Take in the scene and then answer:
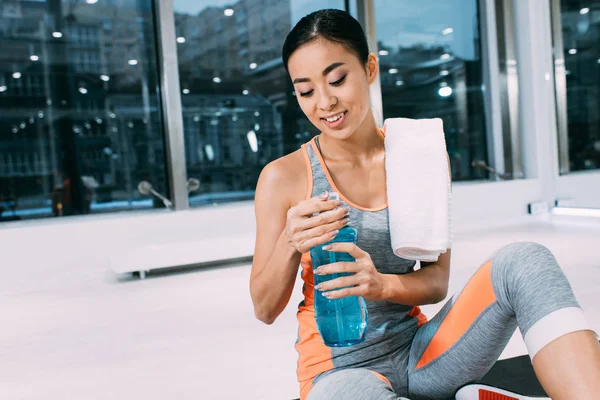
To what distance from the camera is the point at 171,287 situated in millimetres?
3562

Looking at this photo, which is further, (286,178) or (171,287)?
(171,287)

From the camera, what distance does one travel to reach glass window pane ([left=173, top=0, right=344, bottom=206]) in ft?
15.1

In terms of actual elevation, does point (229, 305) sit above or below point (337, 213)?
below

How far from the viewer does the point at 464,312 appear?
111 cm

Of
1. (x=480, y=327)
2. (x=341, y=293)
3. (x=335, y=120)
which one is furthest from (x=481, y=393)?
(x=335, y=120)

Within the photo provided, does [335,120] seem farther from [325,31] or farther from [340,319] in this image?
[340,319]

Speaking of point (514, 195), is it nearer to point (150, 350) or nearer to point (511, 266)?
point (150, 350)

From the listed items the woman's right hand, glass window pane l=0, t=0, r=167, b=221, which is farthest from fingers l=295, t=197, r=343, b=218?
glass window pane l=0, t=0, r=167, b=221

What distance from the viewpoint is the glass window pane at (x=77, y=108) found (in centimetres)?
417

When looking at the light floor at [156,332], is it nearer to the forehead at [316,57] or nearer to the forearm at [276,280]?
the forearm at [276,280]

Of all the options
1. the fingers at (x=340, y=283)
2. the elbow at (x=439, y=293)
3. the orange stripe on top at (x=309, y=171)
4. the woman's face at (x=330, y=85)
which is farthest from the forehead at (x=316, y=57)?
the elbow at (x=439, y=293)

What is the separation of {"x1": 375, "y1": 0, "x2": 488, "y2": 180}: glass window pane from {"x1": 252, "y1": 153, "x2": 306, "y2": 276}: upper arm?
4.08 m

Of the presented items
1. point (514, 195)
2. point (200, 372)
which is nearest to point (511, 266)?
point (200, 372)

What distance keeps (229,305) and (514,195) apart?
3.27 metres
